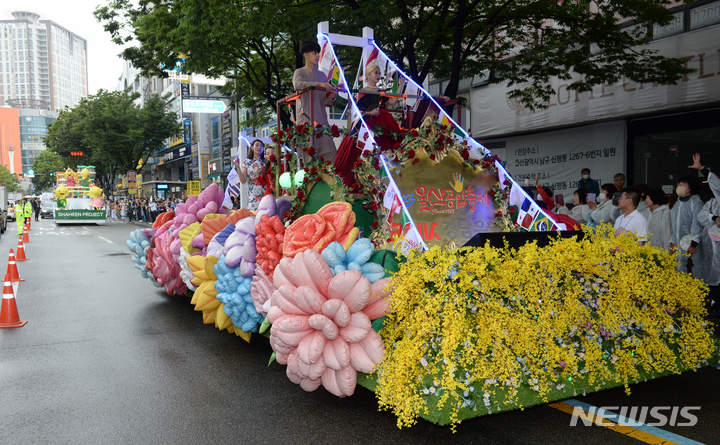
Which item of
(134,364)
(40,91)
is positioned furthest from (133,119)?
(40,91)

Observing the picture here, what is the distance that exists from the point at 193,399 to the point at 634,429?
3.27 meters

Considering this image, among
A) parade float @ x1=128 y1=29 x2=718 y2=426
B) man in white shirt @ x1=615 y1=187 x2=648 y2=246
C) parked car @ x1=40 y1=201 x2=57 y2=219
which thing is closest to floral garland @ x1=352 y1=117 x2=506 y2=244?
parade float @ x1=128 y1=29 x2=718 y2=426

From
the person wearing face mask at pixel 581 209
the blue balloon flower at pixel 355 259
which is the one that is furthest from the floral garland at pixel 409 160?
the person wearing face mask at pixel 581 209

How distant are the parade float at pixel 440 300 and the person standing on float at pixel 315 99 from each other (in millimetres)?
296

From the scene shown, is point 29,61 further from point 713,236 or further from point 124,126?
point 713,236

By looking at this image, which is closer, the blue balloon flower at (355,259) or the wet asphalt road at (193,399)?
the wet asphalt road at (193,399)

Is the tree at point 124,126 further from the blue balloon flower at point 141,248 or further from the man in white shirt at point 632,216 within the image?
the man in white shirt at point 632,216

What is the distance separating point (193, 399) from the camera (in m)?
4.49

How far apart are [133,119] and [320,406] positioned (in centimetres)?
4266

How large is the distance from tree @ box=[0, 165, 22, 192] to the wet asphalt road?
424ft

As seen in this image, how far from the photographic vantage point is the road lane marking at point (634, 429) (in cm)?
352

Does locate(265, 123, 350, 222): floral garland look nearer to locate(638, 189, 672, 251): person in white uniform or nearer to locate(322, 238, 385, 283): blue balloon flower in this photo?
locate(322, 238, 385, 283): blue balloon flower

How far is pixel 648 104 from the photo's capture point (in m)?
12.7

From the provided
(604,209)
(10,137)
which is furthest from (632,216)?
(10,137)
